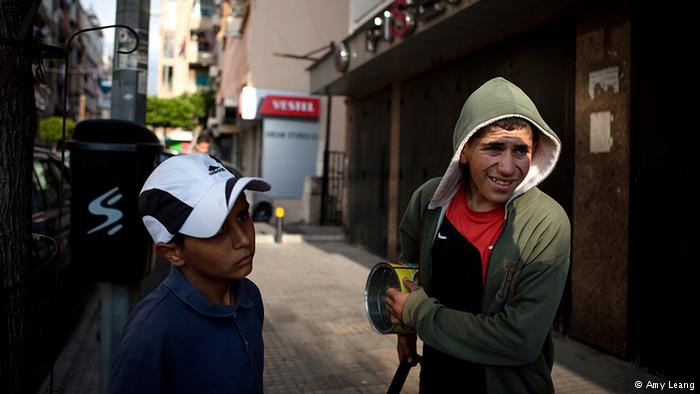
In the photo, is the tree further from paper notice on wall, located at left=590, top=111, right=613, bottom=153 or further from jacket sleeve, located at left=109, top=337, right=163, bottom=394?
paper notice on wall, located at left=590, top=111, right=613, bottom=153

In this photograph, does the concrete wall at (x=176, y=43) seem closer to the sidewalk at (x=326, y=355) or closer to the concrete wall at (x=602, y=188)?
the sidewalk at (x=326, y=355)

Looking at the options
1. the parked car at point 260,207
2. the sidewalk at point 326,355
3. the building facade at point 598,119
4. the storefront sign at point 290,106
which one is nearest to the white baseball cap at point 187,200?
the sidewalk at point 326,355

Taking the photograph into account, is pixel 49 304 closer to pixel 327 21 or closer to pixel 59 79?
pixel 327 21

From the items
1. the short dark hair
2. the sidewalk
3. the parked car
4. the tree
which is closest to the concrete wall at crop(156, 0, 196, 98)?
the parked car

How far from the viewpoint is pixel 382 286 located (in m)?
2.25

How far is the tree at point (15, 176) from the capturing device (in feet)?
7.18

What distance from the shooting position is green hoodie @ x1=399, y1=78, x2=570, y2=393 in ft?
5.48

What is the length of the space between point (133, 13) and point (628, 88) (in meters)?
3.99

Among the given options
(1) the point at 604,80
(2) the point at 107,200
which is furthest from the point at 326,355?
(1) the point at 604,80

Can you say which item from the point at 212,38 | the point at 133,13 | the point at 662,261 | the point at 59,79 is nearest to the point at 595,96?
the point at 662,261

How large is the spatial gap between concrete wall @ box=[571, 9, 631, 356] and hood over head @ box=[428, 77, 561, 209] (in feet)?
9.62

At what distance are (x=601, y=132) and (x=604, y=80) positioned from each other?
44 centimetres

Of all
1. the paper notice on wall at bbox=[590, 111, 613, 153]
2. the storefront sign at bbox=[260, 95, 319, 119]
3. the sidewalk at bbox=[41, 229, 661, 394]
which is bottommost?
the sidewalk at bbox=[41, 229, 661, 394]

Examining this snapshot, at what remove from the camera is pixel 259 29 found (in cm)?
2150
